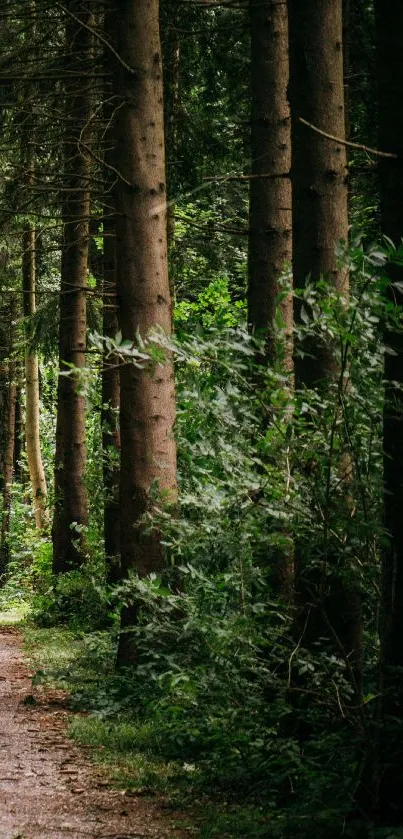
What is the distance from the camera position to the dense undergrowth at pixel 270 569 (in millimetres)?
4488

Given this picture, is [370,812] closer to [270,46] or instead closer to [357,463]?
[357,463]

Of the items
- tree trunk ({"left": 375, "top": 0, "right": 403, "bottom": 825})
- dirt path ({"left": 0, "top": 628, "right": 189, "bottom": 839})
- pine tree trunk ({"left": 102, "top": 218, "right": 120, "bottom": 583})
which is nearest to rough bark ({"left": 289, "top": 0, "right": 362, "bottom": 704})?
tree trunk ({"left": 375, "top": 0, "right": 403, "bottom": 825})

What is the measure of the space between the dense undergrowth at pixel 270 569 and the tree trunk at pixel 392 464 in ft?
0.31

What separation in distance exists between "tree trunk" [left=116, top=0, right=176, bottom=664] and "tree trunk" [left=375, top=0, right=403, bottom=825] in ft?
16.7

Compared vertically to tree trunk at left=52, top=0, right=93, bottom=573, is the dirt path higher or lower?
lower

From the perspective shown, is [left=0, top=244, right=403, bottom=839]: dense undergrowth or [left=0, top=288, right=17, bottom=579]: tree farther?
[left=0, top=288, right=17, bottom=579]: tree

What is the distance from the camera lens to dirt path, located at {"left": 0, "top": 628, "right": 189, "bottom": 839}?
5.37 metres

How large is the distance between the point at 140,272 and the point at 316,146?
392cm

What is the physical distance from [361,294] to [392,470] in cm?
82

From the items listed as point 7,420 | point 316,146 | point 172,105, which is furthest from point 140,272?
point 7,420

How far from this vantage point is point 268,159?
9.44m

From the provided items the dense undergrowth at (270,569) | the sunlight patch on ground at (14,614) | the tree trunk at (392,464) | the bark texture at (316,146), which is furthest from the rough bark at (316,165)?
the sunlight patch on ground at (14,614)

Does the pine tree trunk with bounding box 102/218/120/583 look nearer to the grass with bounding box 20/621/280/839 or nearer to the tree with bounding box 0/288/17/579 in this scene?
the grass with bounding box 20/621/280/839

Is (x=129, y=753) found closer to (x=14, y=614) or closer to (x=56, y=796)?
(x=56, y=796)
